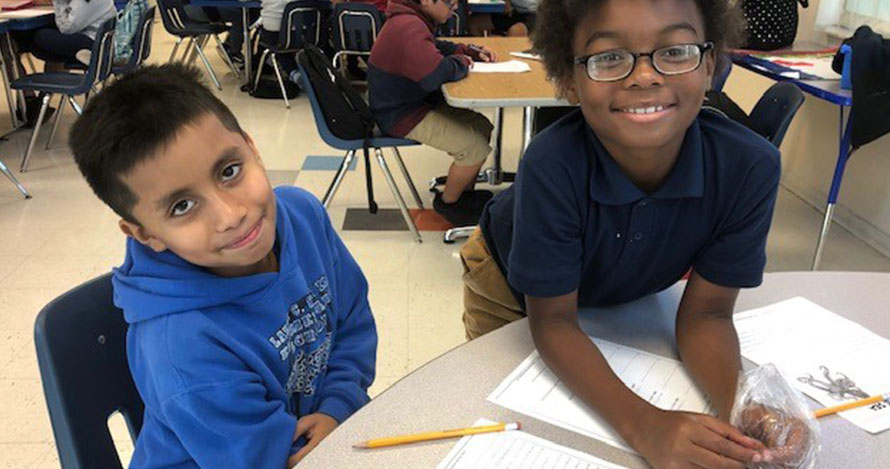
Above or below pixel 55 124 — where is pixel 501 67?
above

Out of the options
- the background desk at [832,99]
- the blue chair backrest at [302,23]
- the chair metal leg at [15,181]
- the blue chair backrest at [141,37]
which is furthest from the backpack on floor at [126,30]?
the background desk at [832,99]

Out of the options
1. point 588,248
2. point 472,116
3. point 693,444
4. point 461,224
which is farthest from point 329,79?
point 693,444

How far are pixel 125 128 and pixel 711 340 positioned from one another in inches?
29.5

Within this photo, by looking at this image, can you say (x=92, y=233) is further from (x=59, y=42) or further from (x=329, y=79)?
(x=59, y=42)

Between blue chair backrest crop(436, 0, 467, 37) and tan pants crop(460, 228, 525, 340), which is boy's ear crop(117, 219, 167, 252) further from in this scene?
blue chair backrest crop(436, 0, 467, 37)

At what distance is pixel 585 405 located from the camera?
0.79 metres

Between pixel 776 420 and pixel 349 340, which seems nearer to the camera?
pixel 776 420

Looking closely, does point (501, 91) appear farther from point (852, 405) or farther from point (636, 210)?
point (852, 405)

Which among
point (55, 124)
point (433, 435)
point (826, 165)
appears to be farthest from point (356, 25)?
point (433, 435)

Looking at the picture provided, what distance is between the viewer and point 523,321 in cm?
99

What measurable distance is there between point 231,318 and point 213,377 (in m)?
0.09

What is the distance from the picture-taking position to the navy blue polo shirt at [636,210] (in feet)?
3.05

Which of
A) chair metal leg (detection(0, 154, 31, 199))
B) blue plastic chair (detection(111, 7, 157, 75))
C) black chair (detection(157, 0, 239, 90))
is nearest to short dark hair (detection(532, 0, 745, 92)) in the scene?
chair metal leg (detection(0, 154, 31, 199))

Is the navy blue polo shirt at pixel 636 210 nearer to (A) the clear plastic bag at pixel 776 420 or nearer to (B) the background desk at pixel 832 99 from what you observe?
(A) the clear plastic bag at pixel 776 420
